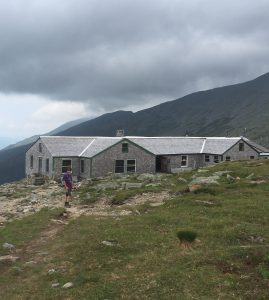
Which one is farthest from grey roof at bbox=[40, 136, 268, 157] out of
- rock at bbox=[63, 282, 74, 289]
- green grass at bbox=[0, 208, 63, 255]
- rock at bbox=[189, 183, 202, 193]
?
rock at bbox=[63, 282, 74, 289]

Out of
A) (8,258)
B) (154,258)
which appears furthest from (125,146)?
(154,258)

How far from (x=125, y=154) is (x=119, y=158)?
120 centimetres

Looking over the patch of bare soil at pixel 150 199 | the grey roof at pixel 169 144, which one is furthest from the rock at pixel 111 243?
the grey roof at pixel 169 144

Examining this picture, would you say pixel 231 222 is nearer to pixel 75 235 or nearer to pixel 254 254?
pixel 254 254

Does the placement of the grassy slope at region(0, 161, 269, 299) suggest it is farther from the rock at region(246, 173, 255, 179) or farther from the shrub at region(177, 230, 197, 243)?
the rock at region(246, 173, 255, 179)

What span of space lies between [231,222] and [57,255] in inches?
368

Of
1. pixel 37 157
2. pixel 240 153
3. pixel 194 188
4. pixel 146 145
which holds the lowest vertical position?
pixel 194 188

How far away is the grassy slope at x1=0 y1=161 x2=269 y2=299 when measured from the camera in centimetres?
1474

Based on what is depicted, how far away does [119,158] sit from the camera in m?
67.4

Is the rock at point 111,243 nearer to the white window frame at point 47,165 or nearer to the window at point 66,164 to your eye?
the window at point 66,164

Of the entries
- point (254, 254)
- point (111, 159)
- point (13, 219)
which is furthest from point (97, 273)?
point (111, 159)

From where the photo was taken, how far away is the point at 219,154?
7512cm

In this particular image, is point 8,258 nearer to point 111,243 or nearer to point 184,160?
point 111,243

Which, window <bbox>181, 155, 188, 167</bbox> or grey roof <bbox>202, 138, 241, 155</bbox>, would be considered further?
grey roof <bbox>202, 138, 241, 155</bbox>
